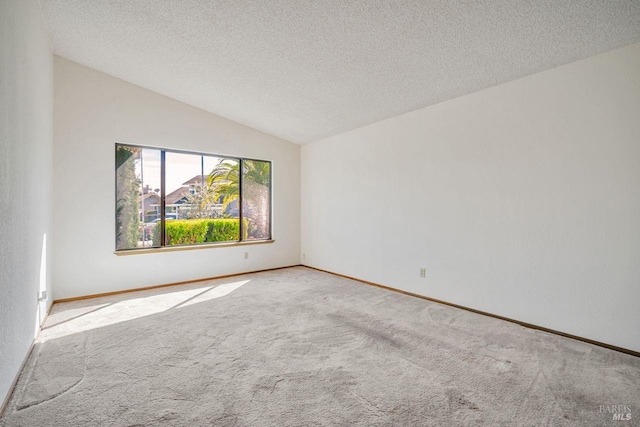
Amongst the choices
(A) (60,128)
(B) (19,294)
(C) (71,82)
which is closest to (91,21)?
(C) (71,82)

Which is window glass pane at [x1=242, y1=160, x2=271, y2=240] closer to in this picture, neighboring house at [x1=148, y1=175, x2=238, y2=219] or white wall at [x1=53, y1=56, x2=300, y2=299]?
white wall at [x1=53, y1=56, x2=300, y2=299]

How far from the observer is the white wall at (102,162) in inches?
148

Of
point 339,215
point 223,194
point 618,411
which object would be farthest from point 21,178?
point 618,411

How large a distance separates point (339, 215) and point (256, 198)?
63.9 inches

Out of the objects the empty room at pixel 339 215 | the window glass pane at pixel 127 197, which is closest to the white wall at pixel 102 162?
the empty room at pixel 339 215

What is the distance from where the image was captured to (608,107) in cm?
250

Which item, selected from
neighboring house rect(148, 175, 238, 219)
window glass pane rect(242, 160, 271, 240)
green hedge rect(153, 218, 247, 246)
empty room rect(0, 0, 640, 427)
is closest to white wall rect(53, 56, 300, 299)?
empty room rect(0, 0, 640, 427)

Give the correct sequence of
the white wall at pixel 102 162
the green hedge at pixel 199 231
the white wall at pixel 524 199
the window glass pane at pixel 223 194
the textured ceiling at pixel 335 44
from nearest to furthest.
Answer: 1. the textured ceiling at pixel 335 44
2. the white wall at pixel 524 199
3. the white wall at pixel 102 162
4. the green hedge at pixel 199 231
5. the window glass pane at pixel 223 194

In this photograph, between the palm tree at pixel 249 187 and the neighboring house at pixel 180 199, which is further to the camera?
the palm tree at pixel 249 187

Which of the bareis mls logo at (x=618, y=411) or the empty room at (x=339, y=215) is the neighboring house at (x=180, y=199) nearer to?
the empty room at (x=339, y=215)

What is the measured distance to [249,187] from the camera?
5.52m

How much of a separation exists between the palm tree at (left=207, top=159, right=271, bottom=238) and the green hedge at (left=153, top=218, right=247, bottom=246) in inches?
9.8

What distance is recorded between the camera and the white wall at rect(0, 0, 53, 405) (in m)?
1.72

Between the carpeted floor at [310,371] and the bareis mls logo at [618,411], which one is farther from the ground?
the carpeted floor at [310,371]
